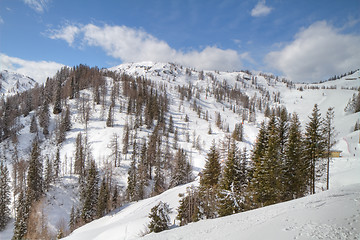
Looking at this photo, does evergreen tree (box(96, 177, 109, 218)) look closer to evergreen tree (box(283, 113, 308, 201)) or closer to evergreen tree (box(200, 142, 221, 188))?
evergreen tree (box(200, 142, 221, 188))

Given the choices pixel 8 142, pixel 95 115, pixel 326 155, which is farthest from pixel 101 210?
pixel 95 115

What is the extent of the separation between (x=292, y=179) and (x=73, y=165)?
72534 mm

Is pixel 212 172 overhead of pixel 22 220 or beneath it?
overhead

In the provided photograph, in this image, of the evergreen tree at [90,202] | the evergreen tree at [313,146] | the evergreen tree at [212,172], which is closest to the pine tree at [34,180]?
the evergreen tree at [90,202]

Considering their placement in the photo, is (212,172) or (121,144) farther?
(121,144)

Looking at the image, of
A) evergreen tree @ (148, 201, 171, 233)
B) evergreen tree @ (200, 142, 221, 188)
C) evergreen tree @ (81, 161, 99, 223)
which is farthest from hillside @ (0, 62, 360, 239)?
evergreen tree @ (200, 142, 221, 188)

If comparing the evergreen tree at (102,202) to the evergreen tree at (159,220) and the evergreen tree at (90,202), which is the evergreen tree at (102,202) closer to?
the evergreen tree at (90,202)

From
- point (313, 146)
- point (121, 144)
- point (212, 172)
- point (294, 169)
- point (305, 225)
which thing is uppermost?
point (313, 146)

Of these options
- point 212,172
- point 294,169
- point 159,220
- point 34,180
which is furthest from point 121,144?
point 294,169

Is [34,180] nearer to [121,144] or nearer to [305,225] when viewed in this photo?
[121,144]

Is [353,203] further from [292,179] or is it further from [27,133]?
[27,133]

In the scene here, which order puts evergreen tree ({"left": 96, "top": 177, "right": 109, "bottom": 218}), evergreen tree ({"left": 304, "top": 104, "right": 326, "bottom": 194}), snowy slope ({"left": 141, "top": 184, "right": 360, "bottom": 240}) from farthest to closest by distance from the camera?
evergreen tree ({"left": 96, "top": 177, "right": 109, "bottom": 218}), evergreen tree ({"left": 304, "top": 104, "right": 326, "bottom": 194}), snowy slope ({"left": 141, "top": 184, "right": 360, "bottom": 240})

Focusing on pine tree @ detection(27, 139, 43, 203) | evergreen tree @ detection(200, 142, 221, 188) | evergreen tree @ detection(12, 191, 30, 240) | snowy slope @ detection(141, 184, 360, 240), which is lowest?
evergreen tree @ detection(12, 191, 30, 240)

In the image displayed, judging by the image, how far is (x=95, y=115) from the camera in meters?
96.8
